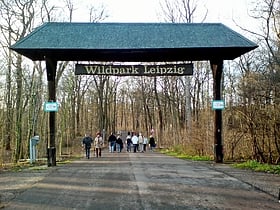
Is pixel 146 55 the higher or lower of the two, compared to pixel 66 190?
higher

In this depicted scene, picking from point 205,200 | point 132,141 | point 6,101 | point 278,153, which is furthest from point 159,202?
point 132,141

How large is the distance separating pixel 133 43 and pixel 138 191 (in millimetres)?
10100

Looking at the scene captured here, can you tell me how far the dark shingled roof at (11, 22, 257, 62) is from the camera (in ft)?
63.4

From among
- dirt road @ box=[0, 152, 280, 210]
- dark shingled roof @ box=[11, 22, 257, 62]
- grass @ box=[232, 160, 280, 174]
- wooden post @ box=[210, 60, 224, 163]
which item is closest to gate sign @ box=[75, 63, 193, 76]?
dark shingled roof @ box=[11, 22, 257, 62]

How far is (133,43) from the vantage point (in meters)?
19.8

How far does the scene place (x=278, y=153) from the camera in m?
18.0

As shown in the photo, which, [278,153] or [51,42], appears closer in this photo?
[278,153]

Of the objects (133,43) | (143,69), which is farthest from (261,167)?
(133,43)

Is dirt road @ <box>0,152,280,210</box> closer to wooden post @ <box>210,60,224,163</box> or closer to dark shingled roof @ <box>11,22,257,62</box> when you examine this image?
wooden post @ <box>210,60,224,163</box>

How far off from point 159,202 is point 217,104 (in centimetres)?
1106

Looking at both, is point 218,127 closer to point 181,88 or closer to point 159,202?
point 159,202

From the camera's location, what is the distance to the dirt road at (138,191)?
9.13 metres

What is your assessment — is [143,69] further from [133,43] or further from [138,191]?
[138,191]

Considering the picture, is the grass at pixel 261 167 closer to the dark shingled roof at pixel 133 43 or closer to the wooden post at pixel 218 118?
the wooden post at pixel 218 118
